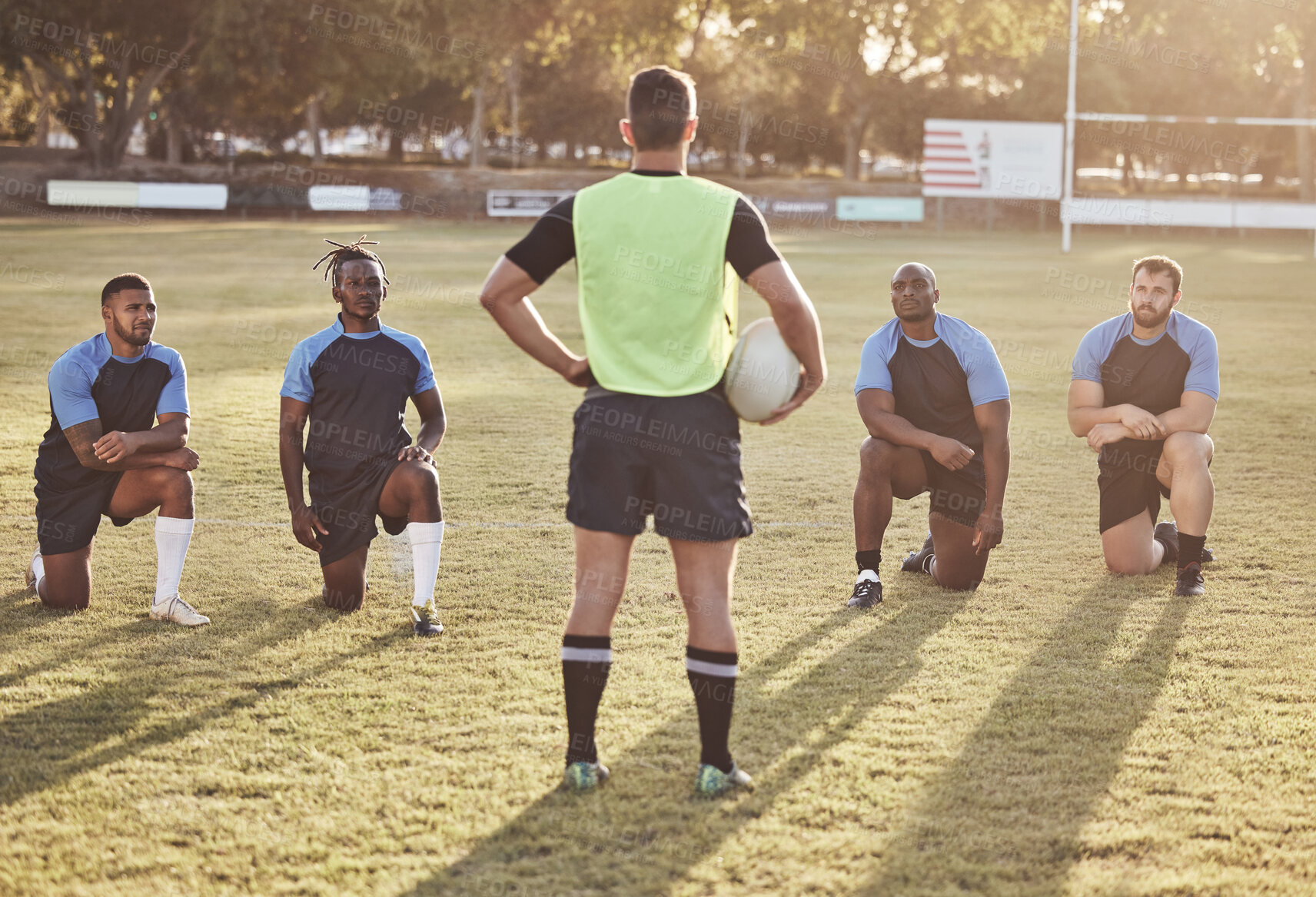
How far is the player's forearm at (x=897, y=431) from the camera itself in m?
5.79

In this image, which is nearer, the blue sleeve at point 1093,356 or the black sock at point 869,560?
the black sock at point 869,560

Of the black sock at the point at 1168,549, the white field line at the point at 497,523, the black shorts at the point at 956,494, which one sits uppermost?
the black shorts at the point at 956,494

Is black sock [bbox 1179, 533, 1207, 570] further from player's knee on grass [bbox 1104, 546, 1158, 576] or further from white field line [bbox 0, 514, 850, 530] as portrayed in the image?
white field line [bbox 0, 514, 850, 530]

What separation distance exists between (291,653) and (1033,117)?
54.6 metres

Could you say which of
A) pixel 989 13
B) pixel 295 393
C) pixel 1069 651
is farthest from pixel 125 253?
pixel 989 13

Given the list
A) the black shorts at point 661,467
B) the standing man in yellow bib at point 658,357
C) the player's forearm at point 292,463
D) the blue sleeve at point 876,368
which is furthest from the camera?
the blue sleeve at point 876,368

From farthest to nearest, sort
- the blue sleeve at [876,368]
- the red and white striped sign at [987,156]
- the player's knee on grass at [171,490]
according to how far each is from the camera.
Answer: the red and white striped sign at [987,156] → the blue sleeve at [876,368] → the player's knee on grass at [171,490]

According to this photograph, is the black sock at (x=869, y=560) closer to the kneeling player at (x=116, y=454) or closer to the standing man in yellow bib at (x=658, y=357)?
the standing man in yellow bib at (x=658, y=357)

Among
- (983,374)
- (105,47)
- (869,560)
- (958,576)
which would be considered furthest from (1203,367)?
(105,47)

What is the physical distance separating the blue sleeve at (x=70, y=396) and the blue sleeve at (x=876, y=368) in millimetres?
3407

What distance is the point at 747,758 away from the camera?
13.2 feet

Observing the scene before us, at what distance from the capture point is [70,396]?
533 centimetres

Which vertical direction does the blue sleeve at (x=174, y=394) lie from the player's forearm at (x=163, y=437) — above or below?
above

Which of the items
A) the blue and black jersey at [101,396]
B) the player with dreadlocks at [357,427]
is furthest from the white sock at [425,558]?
the blue and black jersey at [101,396]
